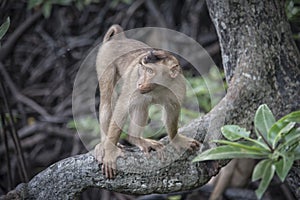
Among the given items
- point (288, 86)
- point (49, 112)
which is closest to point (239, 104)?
point (288, 86)

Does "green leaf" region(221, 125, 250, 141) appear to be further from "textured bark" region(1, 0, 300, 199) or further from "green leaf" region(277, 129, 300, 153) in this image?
"textured bark" region(1, 0, 300, 199)

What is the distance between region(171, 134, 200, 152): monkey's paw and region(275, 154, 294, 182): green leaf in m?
0.77

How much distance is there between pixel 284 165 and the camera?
1.63 meters

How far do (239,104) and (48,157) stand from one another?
2.87m

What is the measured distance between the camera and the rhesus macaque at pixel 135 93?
2295 mm

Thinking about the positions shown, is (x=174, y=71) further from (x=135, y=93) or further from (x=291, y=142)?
(x=291, y=142)

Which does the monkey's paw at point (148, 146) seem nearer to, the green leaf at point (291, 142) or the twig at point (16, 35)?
the green leaf at point (291, 142)

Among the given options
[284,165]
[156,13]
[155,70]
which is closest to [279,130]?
[284,165]

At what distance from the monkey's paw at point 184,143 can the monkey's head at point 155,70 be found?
0.26 metres

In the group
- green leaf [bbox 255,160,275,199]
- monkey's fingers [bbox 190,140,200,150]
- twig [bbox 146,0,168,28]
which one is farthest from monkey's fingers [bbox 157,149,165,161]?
twig [bbox 146,0,168,28]

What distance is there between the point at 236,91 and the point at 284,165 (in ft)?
2.97

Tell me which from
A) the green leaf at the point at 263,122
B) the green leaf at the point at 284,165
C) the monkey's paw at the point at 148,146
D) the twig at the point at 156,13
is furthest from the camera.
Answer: the twig at the point at 156,13

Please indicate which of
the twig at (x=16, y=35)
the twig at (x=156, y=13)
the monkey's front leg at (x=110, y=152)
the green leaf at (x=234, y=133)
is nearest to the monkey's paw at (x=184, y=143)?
the monkey's front leg at (x=110, y=152)

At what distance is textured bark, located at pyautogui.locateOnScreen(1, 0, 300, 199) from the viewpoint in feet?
7.69
